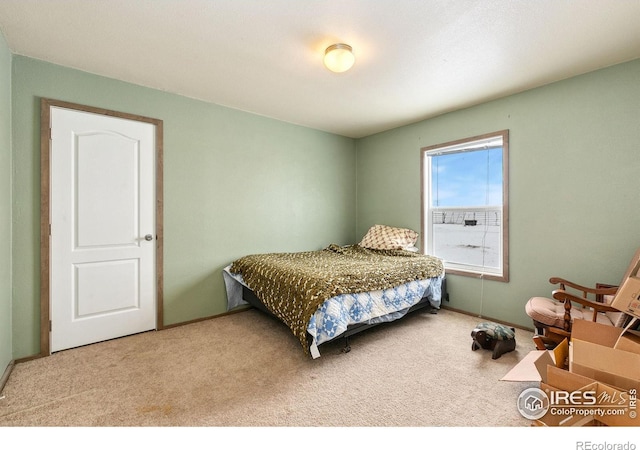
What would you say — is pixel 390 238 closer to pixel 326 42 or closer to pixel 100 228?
pixel 326 42


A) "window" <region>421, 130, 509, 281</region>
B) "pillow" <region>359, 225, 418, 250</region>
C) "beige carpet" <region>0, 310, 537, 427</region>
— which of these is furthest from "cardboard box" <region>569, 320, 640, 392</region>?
"pillow" <region>359, 225, 418, 250</region>

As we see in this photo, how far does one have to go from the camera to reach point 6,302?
2102 millimetres

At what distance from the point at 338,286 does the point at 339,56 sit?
1.78m

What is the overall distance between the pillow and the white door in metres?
2.71

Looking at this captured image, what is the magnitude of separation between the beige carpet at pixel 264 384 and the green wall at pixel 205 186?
602 mm

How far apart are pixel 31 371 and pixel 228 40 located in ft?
9.50

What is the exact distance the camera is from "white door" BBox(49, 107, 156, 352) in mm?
2398

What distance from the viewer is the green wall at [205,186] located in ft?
7.45

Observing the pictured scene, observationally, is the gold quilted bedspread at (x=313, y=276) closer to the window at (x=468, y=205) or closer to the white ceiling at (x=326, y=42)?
the window at (x=468, y=205)

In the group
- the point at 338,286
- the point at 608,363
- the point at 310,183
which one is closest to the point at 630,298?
the point at 608,363

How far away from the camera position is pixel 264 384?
194 centimetres

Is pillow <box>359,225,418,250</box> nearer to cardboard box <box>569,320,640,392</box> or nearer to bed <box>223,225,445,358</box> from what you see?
bed <box>223,225,445,358</box>
